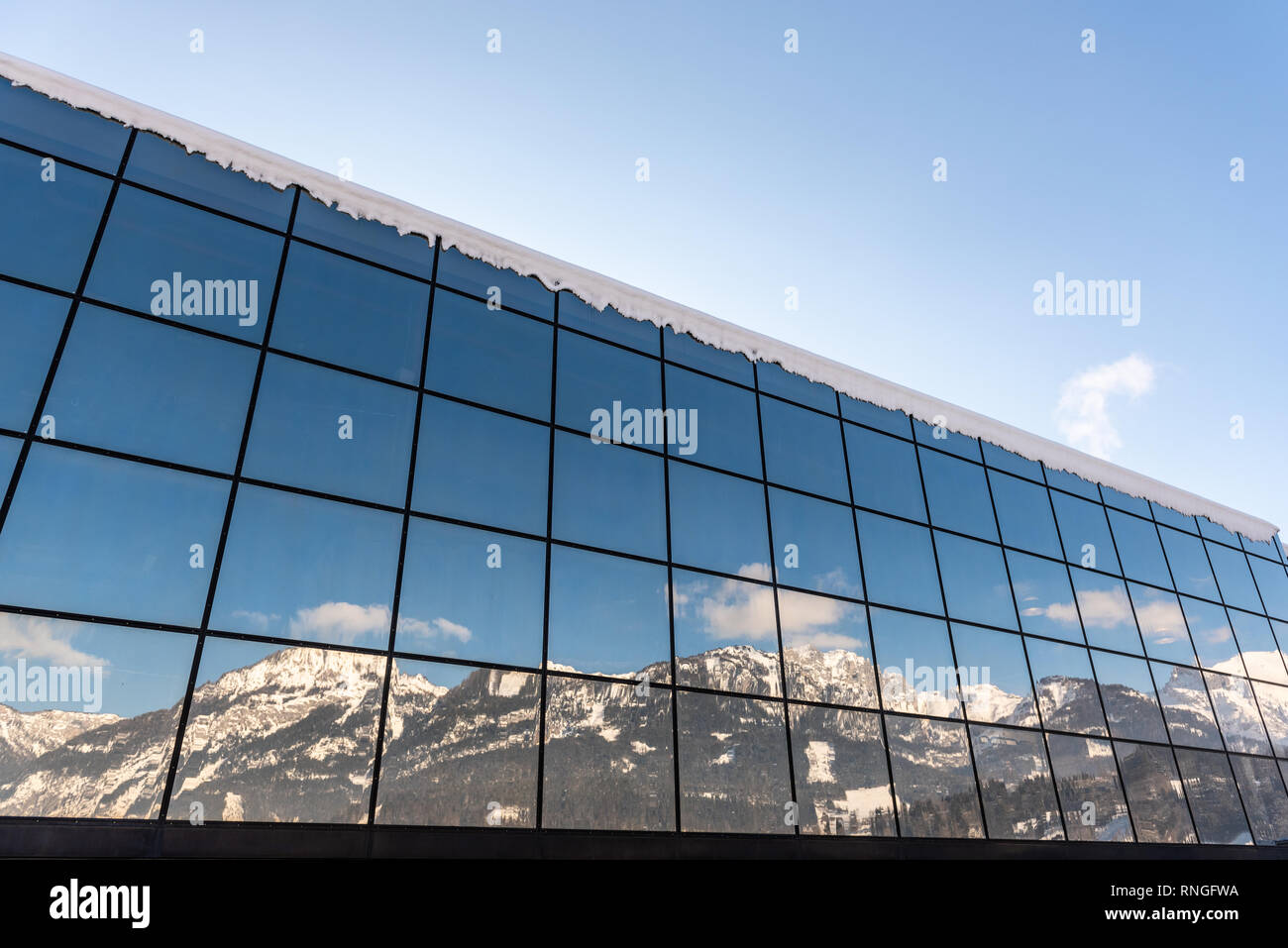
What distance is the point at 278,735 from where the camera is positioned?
30.2 feet

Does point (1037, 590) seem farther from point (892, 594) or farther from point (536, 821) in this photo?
point (536, 821)

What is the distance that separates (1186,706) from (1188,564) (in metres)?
5.13

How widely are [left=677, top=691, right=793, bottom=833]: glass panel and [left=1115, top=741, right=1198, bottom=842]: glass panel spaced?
394 inches

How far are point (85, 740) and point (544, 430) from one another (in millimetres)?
7792

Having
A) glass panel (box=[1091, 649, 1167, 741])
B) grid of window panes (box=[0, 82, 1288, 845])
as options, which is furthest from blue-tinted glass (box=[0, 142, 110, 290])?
glass panel (box=[1091, 649, 1167, 741])

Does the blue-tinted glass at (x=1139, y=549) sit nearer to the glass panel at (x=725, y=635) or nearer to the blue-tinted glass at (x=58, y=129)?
the glass panel at (x=725, y=635)

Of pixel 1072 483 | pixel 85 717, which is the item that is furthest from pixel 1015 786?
pixel 85 717

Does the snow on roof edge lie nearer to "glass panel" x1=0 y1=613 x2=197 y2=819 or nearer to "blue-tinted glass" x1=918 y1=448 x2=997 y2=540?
"blue-tinted glass" x1=918 y1=448 x2=997 y2=540

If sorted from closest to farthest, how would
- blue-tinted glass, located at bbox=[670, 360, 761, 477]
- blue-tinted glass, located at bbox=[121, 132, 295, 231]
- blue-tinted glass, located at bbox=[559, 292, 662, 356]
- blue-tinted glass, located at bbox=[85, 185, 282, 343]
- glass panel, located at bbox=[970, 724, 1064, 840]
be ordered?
blue-tinted glass, located at bbox=[85, 185, 282, 343]
blue-tinted glass, located at bbox=[121, 132, 295, 231]
blue-tinted glass, located at bbox=[559, 292, 662, 356]
glass panel, located at bbox=[970, 724, 1064, 840]
blue-tinted glass, located at bbox=[670, 360, 761, 477]

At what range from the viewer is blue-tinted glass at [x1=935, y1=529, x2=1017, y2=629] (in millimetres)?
17031

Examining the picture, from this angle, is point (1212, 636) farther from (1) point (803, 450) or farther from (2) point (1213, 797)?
(1) point (803, 450)

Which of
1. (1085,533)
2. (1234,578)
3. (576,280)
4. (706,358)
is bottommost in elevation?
(1234,578)

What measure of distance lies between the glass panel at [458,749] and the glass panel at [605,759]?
1.21ft

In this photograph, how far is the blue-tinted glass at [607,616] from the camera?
11891 mm
